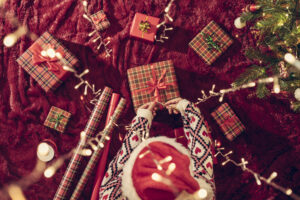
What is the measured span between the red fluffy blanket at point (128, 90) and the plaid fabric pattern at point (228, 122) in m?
0.05

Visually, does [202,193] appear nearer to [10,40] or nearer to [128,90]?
[128,90]

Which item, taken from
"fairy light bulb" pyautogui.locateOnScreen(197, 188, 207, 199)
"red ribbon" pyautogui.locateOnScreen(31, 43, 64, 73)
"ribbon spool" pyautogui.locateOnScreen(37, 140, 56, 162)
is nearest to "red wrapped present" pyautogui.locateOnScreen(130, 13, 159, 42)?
"red ribbon" pyautogui.locateOnScreen(31, 43, 64, 73)

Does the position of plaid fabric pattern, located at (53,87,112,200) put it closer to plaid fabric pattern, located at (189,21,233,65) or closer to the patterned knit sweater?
the patterned knit sweater

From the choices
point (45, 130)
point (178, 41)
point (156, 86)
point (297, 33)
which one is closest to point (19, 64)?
point (45, 130)

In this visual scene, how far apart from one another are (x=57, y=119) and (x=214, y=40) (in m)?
1.20

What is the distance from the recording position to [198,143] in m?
1.33

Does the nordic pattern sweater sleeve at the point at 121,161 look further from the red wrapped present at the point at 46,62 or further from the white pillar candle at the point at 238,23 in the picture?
the white pillar candle at the point at 238,23

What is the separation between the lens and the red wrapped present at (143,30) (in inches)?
67.4

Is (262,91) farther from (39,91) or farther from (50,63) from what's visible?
(39,91)

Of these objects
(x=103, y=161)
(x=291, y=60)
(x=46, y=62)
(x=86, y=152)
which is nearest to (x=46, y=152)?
(x=86, y=152)

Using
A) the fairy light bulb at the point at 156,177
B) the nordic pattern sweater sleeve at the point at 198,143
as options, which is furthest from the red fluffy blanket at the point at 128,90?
the fairy light bulb at the point at 156,177

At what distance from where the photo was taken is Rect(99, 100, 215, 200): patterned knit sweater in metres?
1.24

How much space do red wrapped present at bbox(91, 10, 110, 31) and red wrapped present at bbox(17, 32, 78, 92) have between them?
0.92ft

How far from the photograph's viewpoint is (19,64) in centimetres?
172
